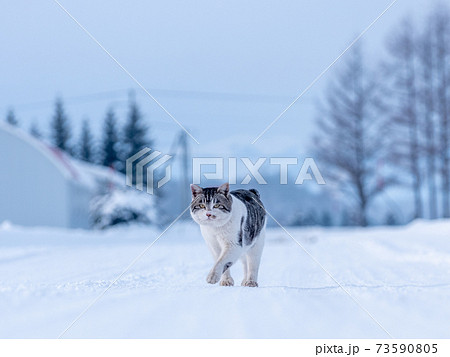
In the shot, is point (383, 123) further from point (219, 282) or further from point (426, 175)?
point (219, 282)

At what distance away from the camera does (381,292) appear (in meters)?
4.01

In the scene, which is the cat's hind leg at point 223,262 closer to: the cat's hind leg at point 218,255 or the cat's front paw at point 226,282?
the cat's hind leg at point 218,255

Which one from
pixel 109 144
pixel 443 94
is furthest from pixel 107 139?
pixel 443 94

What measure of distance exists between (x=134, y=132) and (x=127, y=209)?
3609 millimetres

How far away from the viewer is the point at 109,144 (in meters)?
23.9

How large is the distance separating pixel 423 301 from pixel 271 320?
1103 mm

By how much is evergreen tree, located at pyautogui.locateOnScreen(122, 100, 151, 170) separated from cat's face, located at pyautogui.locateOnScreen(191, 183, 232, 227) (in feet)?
57.7

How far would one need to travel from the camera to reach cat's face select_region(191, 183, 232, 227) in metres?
3.53

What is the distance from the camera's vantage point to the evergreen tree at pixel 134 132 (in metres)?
21.4

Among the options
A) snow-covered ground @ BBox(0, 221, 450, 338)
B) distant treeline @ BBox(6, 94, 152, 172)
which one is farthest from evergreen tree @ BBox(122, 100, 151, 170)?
snow-covered ground @ BBox(0, 221, 450, 338)

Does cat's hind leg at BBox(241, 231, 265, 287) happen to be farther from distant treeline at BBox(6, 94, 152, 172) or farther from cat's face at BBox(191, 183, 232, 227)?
distant treeline at BBox(6, 94, 152, 172)

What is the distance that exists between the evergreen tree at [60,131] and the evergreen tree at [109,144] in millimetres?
1393

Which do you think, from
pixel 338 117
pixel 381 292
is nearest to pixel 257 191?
pixel 381 292

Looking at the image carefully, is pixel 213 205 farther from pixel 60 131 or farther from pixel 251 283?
pixel 60 131
